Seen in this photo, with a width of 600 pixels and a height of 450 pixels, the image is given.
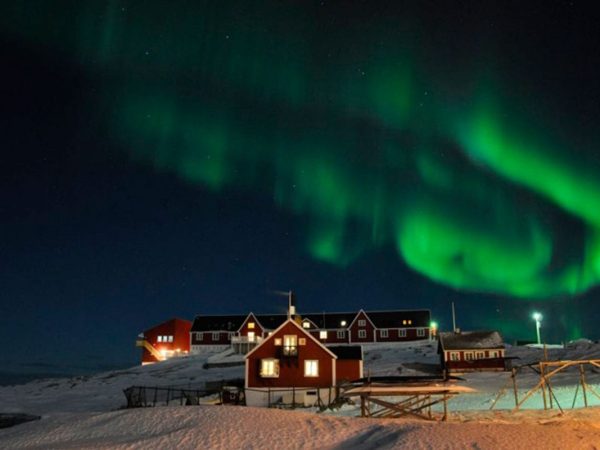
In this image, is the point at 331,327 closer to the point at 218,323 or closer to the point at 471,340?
the point at 218,323

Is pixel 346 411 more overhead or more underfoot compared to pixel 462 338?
more underfoot

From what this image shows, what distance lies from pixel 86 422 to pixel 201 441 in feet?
24.3

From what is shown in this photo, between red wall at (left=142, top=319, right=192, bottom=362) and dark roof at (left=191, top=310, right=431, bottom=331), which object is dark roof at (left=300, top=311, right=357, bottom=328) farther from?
red wall at (left=142, top=319, right=192, bottom=362)

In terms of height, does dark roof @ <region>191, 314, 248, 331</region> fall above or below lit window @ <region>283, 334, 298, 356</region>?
above

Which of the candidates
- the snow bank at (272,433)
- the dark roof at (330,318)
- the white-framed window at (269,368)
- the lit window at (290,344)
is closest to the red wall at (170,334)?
the dark roof at (330,318)

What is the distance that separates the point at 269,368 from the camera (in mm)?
53625

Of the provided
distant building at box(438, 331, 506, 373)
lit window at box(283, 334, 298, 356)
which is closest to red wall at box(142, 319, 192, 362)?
distant building at box(438, 331, 506, 373)

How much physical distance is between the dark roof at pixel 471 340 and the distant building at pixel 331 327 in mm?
23079

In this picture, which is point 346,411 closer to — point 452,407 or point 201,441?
point 452,407

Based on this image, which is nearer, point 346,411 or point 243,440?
point 243,440

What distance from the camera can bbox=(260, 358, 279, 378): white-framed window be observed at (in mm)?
53344

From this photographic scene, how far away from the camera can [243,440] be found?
21.1 meters

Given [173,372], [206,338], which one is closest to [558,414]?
[173,372]

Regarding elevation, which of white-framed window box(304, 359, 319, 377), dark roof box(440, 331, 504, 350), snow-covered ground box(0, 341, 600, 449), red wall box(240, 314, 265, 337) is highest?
red wall box(240, 314, 265, 337)
